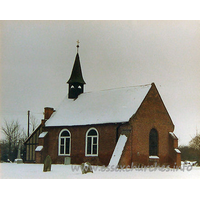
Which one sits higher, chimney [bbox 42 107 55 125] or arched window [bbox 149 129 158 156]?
chimney [bbox 42 107 55 125]

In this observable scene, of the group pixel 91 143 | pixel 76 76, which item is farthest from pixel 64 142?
pixel 76 76

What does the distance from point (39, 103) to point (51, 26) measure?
905 cm

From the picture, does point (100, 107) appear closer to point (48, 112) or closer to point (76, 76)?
point (76, 76)

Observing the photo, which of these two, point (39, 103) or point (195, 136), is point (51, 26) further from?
point (195, 136)

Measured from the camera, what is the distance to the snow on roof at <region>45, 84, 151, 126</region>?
33.6 meters

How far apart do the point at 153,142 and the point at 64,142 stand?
30.0ft

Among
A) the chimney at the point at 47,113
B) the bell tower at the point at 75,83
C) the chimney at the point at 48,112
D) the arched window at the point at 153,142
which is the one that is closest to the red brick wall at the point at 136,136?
the arched window at the point at 153,142

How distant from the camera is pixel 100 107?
35.9 m

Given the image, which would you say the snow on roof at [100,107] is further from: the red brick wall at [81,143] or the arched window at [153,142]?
the arched window at [153,142]

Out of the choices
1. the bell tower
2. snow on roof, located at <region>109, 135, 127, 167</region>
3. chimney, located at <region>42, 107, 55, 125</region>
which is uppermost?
the bell tower

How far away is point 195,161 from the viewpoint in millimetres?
31375

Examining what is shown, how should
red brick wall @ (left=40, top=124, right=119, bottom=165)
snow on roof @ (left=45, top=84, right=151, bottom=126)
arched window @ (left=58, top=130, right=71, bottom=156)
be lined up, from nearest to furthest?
1. red brick wall @ (left=40, top=124, right=119, bottom=165)
2. snow on roof @ (left=45, top=84, right=151, bottom=126)
3. arched window @ (left=58, top=130, right=71, bottom=156)

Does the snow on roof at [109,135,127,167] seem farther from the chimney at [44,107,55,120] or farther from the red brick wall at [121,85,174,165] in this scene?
the chimney at [44,107,55,120]

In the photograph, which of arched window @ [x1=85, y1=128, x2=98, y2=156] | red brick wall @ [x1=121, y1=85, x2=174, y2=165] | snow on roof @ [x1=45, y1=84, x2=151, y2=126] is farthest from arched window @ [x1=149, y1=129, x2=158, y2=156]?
arched window @ [x1=85, y1=128, x2=98, y2=156]
